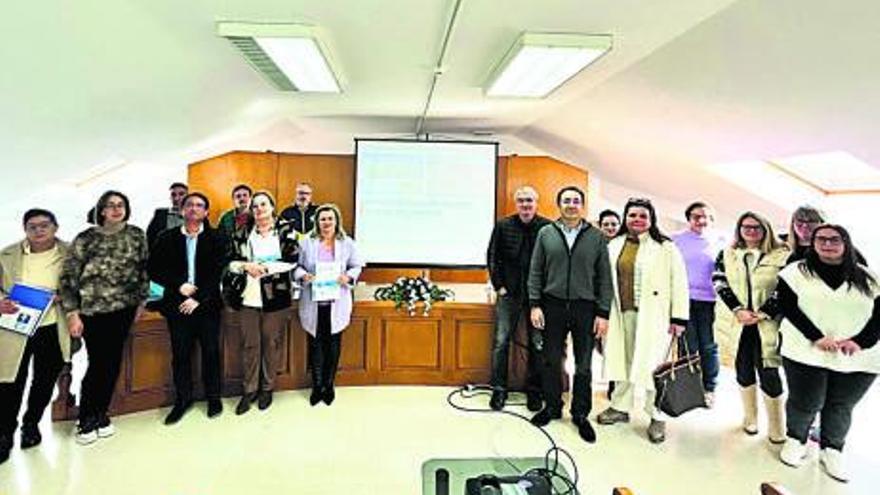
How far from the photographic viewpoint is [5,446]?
302 cm

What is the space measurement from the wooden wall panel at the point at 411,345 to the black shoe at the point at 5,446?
2370mm

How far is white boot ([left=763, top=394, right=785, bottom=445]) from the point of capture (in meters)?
3.36

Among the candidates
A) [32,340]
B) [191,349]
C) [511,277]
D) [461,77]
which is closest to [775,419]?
[511,277]

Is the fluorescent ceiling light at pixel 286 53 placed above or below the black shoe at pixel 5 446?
above

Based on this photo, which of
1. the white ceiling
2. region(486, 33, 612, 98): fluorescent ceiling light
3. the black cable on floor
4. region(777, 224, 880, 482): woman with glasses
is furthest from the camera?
region(486, 33, 612, 98): fluorescent ceiling light

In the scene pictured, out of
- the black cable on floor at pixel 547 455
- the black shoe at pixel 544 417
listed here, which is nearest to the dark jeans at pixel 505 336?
the black cable on floor at pixel 547 455

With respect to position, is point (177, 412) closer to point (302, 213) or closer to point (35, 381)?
point (35, 381)

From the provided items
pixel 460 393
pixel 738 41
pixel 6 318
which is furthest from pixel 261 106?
pixel 738 41

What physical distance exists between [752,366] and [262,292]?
316 cm

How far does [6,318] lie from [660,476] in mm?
3595

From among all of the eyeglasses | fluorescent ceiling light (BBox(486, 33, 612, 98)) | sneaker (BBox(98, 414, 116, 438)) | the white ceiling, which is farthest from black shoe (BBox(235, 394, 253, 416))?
the eyeglasses

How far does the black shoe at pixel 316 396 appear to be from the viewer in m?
4.00

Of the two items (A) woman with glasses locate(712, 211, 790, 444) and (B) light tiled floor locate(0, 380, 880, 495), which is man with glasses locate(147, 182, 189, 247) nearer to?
(B) light tiled floor locate(0, 380, 880, 495)

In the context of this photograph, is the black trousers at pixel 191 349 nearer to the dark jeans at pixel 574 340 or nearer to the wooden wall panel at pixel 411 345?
the wooden wall panel at pixel 411 345
